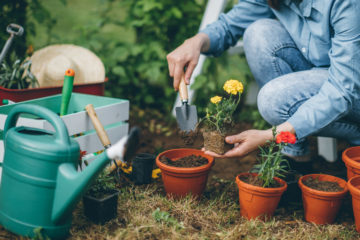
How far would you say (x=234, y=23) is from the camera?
244 cm

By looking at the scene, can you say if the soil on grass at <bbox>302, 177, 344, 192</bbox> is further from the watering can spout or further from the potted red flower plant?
the watering can spout

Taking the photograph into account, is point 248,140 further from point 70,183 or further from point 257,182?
Answer: point 70,183

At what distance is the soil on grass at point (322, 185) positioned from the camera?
6.26ft

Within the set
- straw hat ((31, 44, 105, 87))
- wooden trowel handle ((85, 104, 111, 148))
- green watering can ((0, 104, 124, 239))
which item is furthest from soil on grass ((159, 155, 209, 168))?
straw hat ((31, 44, 105, 87))

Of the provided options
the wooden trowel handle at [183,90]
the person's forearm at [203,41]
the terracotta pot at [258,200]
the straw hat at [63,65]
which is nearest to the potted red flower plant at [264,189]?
the terracotta pot at [258,200]

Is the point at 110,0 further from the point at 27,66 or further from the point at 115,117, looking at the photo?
the point at 115,117

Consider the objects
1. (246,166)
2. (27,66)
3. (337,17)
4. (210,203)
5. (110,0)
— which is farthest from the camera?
(110,0)

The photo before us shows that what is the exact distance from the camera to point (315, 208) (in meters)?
1.88

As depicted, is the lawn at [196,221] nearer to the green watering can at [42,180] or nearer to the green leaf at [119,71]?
the green watering can at [42,180]

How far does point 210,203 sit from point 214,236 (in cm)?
29

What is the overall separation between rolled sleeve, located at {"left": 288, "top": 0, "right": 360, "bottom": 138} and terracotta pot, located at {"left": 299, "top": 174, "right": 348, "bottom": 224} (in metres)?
0.28

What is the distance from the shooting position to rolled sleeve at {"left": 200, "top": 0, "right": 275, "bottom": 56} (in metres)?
2.37

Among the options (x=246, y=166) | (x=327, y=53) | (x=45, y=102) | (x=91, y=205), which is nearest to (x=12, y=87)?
(x=45, y=102)

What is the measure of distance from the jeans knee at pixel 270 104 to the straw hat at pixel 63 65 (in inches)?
39.6
